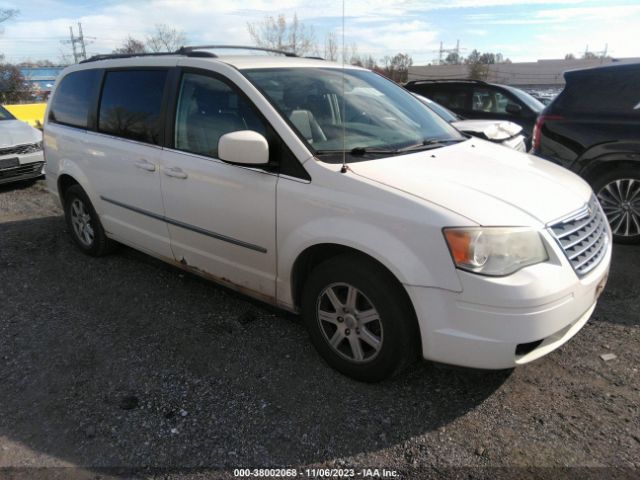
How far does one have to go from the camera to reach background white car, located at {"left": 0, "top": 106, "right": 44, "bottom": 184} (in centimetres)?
762

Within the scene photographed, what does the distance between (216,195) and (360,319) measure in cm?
125

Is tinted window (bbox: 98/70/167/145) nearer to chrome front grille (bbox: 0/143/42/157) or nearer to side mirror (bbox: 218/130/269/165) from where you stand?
side mirror (bbox: 218/130/269/165)

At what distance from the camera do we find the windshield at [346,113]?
3.03 m

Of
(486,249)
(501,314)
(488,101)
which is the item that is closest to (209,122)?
(486,249)

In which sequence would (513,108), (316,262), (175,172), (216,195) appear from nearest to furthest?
1. (316,262)
2. (216,195)
3. (175,172)
4. (513,108)

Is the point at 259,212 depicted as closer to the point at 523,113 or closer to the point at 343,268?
the point at 343,268

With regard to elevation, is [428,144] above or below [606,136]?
above

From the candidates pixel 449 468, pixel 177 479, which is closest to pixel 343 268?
pixel 449 468

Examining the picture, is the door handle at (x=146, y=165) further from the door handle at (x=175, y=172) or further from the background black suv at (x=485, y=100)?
the background black suv at (x=485, y=100)

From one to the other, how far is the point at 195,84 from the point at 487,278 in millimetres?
2381

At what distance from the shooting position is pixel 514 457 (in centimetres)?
235

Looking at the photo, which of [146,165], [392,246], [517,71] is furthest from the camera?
[517,71]

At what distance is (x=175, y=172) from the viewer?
3.49m

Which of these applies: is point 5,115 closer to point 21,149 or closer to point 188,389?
point 21,149
